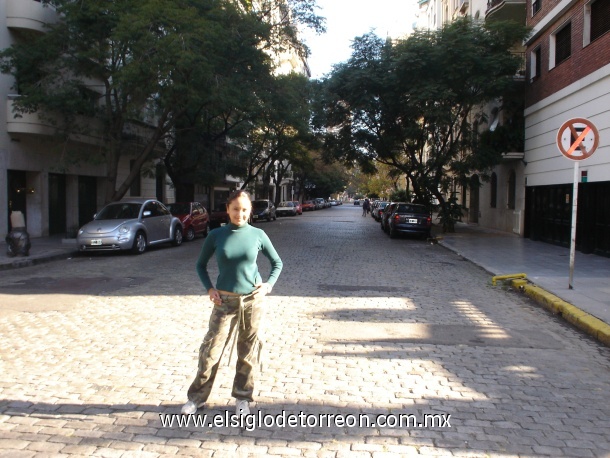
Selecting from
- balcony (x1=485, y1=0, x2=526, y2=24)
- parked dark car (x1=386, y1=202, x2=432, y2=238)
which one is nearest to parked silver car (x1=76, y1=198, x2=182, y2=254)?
parked dark car (x1=386, y1=202, x2=432, y2=238)

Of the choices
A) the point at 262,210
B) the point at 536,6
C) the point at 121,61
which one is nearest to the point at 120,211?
the point at 121,61

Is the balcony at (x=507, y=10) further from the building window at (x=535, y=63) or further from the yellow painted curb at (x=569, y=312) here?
the yellow painted curb at (x=569, y=312)

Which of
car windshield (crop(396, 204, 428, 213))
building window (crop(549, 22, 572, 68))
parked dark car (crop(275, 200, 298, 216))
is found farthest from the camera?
parked dark car (crop(275, 200, 298, 216))

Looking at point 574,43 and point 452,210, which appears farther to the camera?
point 452,210

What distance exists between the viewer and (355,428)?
4.18 meters

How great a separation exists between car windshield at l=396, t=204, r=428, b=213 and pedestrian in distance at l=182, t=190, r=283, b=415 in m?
19.9

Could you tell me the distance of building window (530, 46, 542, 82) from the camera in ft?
69.9

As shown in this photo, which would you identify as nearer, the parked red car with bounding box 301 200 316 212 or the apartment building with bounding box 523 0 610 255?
the apartment building with bounding box 523 0 610 255

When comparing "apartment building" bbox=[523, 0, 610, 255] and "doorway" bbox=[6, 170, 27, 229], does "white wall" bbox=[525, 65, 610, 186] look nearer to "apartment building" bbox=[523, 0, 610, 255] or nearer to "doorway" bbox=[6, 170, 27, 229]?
"apartment building" bbox=[523, 0, 610, 255]

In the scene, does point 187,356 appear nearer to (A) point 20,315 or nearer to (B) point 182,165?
(A) point 20,315

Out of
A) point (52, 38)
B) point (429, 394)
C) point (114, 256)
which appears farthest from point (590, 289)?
point (52, 38)

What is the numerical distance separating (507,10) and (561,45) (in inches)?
210

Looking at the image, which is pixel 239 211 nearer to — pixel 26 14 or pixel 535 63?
pixel 26 14

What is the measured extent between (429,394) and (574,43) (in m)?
16.2
